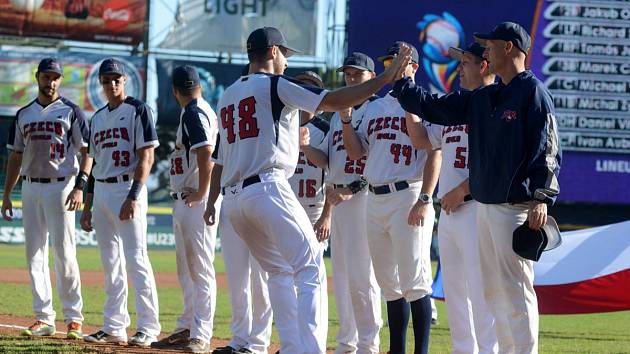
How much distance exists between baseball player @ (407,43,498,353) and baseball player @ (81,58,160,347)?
2.15 metres

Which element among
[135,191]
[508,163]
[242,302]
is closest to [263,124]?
[508,163]

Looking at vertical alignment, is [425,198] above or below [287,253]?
above

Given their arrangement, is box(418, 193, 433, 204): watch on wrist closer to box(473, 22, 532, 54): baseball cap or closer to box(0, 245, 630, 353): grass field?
box(473, 22, 532, 54): baseball cap

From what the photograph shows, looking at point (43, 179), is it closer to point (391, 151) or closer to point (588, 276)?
point (391, 151)

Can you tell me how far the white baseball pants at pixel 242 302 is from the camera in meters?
6.75

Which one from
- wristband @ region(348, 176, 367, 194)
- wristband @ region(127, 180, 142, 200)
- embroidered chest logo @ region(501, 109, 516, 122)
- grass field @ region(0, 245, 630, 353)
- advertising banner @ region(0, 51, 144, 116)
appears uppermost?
advertising banner @ region(0, 51, 144, 116)

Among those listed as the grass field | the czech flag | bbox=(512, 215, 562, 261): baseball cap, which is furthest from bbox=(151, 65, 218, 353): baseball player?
the czech flag

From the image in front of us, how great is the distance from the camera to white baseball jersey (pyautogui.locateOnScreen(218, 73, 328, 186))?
17.8 ft

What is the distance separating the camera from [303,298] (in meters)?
5.31

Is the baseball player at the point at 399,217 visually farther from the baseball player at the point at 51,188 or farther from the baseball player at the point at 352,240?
the baseball player at the point at 51,188

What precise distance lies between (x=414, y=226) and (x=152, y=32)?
19.3 meters

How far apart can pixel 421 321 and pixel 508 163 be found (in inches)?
59.6

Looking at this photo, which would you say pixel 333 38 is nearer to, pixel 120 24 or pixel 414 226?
pixel 120 24

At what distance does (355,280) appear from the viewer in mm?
6625
